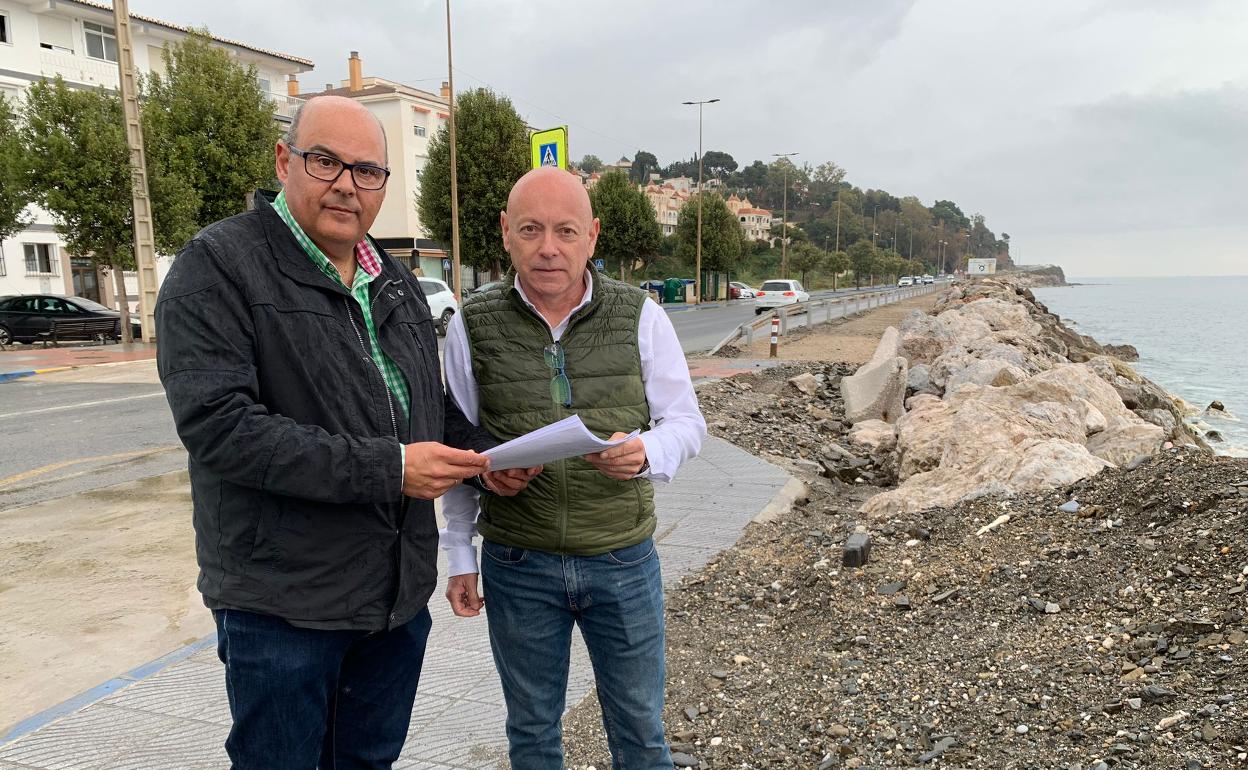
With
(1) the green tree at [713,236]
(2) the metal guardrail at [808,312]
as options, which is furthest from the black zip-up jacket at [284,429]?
(1) the green tree at [713,236]

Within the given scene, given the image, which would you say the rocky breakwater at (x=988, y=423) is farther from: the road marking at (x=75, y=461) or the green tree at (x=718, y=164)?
the green tree at (x=718, y=164)

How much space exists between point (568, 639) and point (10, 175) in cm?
2471

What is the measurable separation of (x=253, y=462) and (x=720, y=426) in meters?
8.02

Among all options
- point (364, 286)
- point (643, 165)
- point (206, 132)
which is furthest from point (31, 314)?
point (643, 165)

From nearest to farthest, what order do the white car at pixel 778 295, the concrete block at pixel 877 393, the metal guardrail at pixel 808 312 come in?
the concrete block at pixel 877 393 < the metal guardrail at pixel 808 312 < the white car at pixel 778 295

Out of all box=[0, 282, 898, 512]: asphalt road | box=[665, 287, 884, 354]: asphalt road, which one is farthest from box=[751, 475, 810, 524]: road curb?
box=[665, 287, 884, 354]: asphalt road

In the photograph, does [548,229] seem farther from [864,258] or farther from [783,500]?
[864,258]

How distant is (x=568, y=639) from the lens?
2.25m

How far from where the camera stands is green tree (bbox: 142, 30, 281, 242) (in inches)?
879

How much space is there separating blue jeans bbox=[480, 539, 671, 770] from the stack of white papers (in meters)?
0.39

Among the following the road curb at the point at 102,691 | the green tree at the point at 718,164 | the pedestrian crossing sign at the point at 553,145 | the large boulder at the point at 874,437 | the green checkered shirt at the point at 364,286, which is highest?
the green tree at the point at 718,164

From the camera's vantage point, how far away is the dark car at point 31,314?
74.0 ft

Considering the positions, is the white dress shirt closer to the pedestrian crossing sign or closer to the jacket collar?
the jacket collar

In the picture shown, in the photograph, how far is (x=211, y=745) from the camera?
9.78ft
